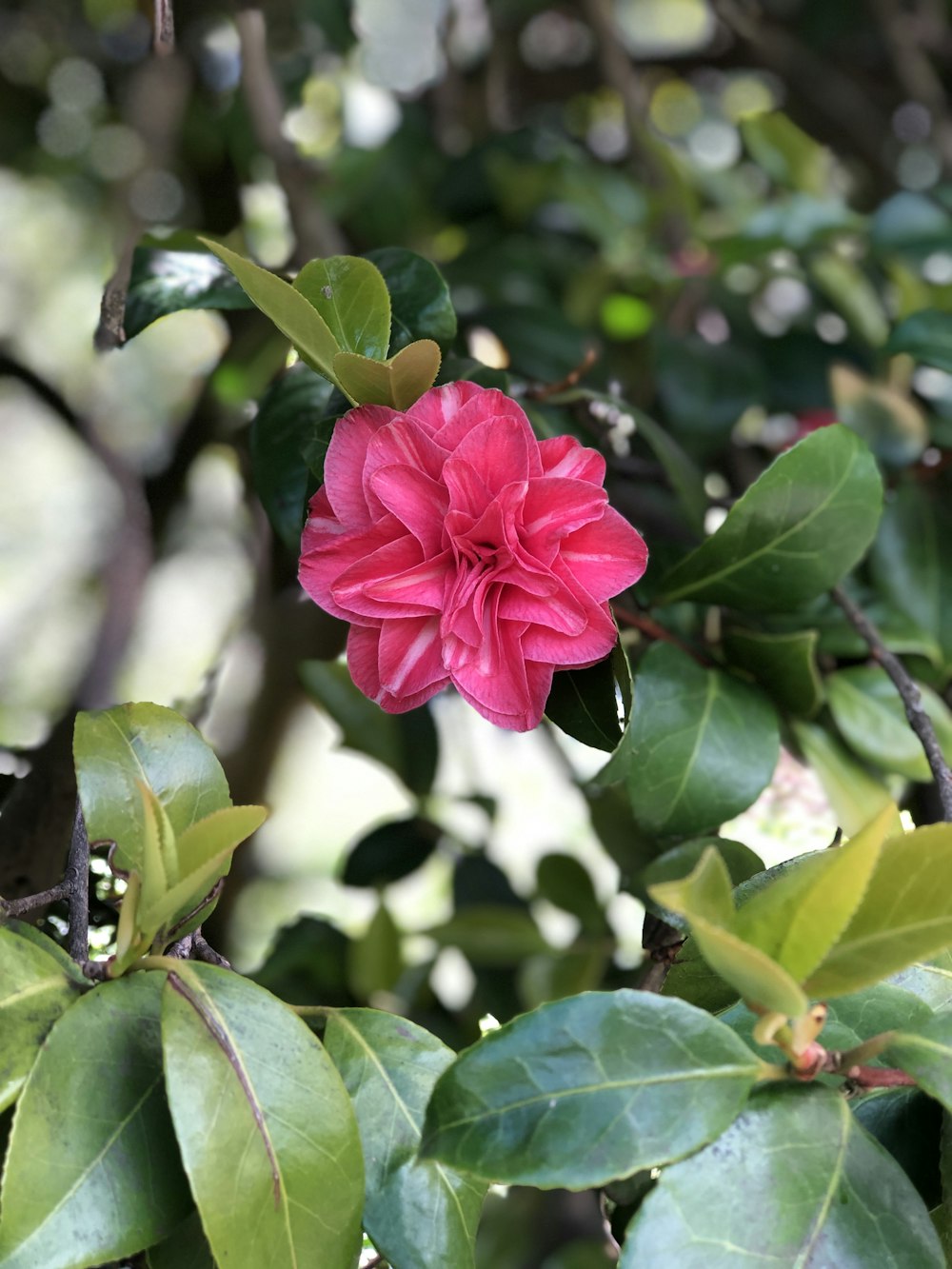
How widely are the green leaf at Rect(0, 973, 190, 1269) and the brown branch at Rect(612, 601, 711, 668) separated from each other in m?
0.32

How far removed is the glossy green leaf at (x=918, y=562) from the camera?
2.46ft

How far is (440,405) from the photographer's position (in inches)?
16.8

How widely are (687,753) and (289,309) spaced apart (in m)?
0.30

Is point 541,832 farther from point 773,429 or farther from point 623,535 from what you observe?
point 623,535

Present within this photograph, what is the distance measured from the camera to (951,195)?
1039 mm

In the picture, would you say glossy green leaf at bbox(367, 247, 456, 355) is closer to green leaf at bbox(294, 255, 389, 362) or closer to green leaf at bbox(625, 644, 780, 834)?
green leaf at bbox(294, 255, 389, 362)

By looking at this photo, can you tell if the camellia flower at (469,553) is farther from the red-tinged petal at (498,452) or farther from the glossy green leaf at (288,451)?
the glossy green leaf at (288,451)

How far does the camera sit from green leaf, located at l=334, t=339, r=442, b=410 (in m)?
0.40

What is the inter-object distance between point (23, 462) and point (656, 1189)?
0.93m

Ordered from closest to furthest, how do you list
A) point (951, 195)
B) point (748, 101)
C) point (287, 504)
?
point (287, 504)
point (951, 195)
point (748, 101)

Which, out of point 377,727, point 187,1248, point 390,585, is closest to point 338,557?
point 390,585

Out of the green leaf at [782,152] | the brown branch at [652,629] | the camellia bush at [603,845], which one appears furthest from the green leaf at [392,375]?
the green leaf at [782,152]

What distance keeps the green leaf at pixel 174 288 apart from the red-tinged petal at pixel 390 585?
0.67 ft

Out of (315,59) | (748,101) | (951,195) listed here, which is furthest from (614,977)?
(748,101)
